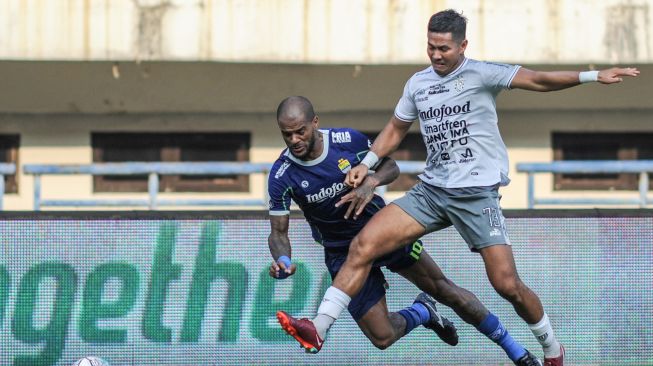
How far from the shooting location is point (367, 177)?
8.02 metres

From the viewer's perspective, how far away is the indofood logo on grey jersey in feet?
25.8

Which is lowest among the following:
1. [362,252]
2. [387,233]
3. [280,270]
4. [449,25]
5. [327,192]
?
[280,270]

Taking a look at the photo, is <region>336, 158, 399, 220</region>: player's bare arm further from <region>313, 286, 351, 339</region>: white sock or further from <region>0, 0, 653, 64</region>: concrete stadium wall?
<region>0, 0, 653, 64</region>: concrete stadium wall

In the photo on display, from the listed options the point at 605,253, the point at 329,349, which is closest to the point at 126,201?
the point at 329,349

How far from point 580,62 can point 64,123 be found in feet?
23.8

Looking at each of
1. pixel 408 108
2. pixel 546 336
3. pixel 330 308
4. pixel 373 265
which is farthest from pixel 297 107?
pixel 546 336

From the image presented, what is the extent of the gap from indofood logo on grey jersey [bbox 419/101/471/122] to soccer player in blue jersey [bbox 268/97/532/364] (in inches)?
17.5

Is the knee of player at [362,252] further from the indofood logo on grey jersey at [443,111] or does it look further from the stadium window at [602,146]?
the stadium window at [602,146]

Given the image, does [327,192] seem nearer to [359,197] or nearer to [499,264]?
[359,197]

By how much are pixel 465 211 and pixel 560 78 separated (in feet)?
3.53

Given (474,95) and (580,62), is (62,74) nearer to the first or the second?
(580,62)

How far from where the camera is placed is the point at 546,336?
27.0 feet

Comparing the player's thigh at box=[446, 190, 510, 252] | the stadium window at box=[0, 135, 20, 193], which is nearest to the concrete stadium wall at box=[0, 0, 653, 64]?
the stadium window at box=[0, 135, 20, 193]

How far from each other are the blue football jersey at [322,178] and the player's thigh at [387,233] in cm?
35
